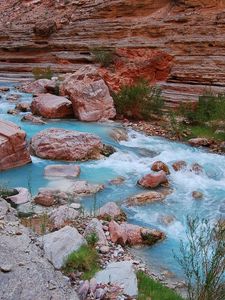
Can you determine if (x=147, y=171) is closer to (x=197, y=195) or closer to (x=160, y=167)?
(x=160, y=167)

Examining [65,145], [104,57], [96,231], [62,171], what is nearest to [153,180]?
[62,171]

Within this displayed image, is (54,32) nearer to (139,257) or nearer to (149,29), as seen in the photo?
(149,29)

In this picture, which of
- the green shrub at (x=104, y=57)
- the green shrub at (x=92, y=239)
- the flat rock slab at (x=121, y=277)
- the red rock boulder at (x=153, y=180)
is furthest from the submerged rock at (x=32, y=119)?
the flat rock slab at (x=121, y=277)

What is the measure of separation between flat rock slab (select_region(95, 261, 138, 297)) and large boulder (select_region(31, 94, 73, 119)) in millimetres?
7485

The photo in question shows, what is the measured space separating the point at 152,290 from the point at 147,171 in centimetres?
418

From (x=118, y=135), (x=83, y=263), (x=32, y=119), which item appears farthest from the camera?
(x=32, y=119)

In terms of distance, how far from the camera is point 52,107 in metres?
11.3

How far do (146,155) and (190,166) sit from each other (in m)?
1.05

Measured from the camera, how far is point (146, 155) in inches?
360

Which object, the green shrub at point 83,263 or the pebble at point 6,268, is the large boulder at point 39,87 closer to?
the green shrub at point 83,263

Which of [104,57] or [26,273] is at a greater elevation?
[26,273]

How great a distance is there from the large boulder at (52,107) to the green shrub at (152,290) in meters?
7.47

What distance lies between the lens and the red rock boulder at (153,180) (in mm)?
7363

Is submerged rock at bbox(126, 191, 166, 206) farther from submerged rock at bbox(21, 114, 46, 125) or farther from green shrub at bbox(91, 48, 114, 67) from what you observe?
green shrub at bbox(91, 48, 114, 67)
